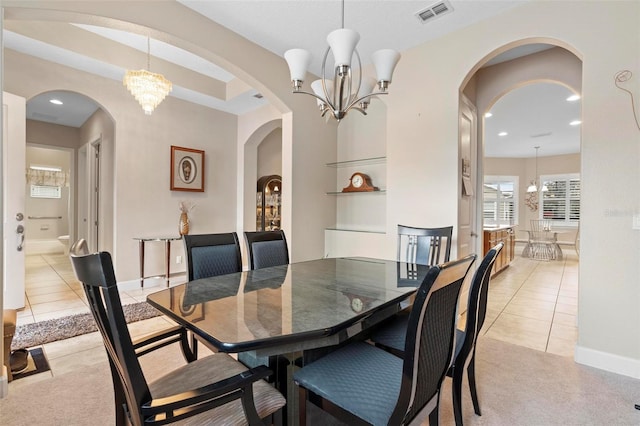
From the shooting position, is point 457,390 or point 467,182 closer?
point 457,390

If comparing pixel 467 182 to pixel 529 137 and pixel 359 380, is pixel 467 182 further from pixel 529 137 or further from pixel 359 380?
pixel 529 137

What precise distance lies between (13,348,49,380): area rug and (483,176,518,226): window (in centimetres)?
1034

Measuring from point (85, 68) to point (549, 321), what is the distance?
606 cm

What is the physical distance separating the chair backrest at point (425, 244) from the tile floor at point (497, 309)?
983 mm

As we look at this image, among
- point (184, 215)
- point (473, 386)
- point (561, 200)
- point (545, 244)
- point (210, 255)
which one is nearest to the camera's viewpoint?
point (473, 386)

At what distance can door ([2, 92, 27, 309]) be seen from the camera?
2.95 metres

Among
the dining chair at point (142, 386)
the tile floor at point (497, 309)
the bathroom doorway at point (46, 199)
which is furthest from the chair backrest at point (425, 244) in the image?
the bathroom doorway at point (46, 199)

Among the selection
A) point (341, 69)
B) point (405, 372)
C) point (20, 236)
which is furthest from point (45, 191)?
point (405, 372)

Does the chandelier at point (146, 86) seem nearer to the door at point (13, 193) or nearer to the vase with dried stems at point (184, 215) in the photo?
the door at point (13, 193)

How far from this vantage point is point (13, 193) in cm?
302

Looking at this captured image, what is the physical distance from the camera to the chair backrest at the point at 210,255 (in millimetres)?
2021

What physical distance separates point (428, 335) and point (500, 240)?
5.31 m

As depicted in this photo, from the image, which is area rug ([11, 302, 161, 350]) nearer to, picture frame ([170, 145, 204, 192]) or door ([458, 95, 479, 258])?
picture frame ([170, 145, 204, 192])

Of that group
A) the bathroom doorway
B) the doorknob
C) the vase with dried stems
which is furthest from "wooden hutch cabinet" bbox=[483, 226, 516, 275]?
the bathroom doorway
